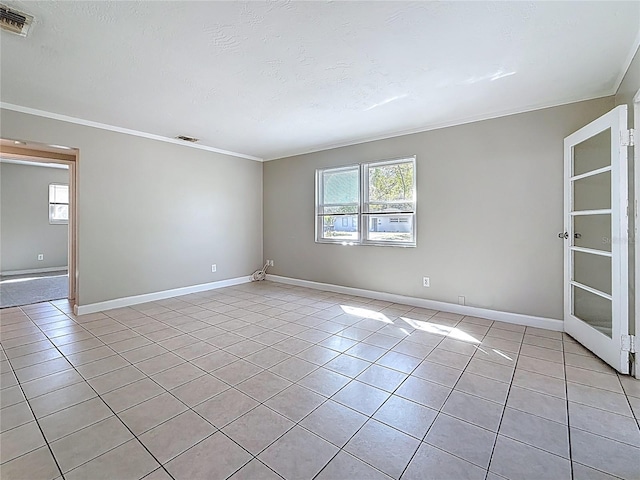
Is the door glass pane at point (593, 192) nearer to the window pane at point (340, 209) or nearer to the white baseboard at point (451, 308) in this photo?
the white baseboard at point (451, 308)

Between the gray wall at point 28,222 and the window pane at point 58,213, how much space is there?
8 cm

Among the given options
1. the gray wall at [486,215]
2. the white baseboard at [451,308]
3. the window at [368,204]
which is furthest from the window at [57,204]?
the gray wall at [486,215]

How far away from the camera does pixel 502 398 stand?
205 cm

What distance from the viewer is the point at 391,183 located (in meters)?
4.57

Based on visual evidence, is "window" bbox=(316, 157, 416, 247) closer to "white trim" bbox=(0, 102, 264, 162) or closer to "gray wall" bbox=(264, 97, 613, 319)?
"gray wall" bbox=(264, 97, 613, 319)

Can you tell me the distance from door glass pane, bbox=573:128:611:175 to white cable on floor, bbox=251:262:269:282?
5131 millimetres

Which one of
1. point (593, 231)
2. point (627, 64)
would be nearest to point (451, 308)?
point (593, 231)

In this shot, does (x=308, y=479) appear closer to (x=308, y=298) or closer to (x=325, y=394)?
(x=325, y=394)

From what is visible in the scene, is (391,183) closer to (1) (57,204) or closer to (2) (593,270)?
(2) (593,270)

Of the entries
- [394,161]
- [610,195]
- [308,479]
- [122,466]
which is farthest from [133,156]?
[610,195]

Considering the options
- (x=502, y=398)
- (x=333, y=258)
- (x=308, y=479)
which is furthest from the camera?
(x=333, y=258)

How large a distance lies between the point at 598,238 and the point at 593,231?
102 millimetres

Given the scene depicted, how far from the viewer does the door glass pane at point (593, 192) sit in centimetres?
263

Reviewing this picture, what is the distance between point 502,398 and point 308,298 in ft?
10.3
